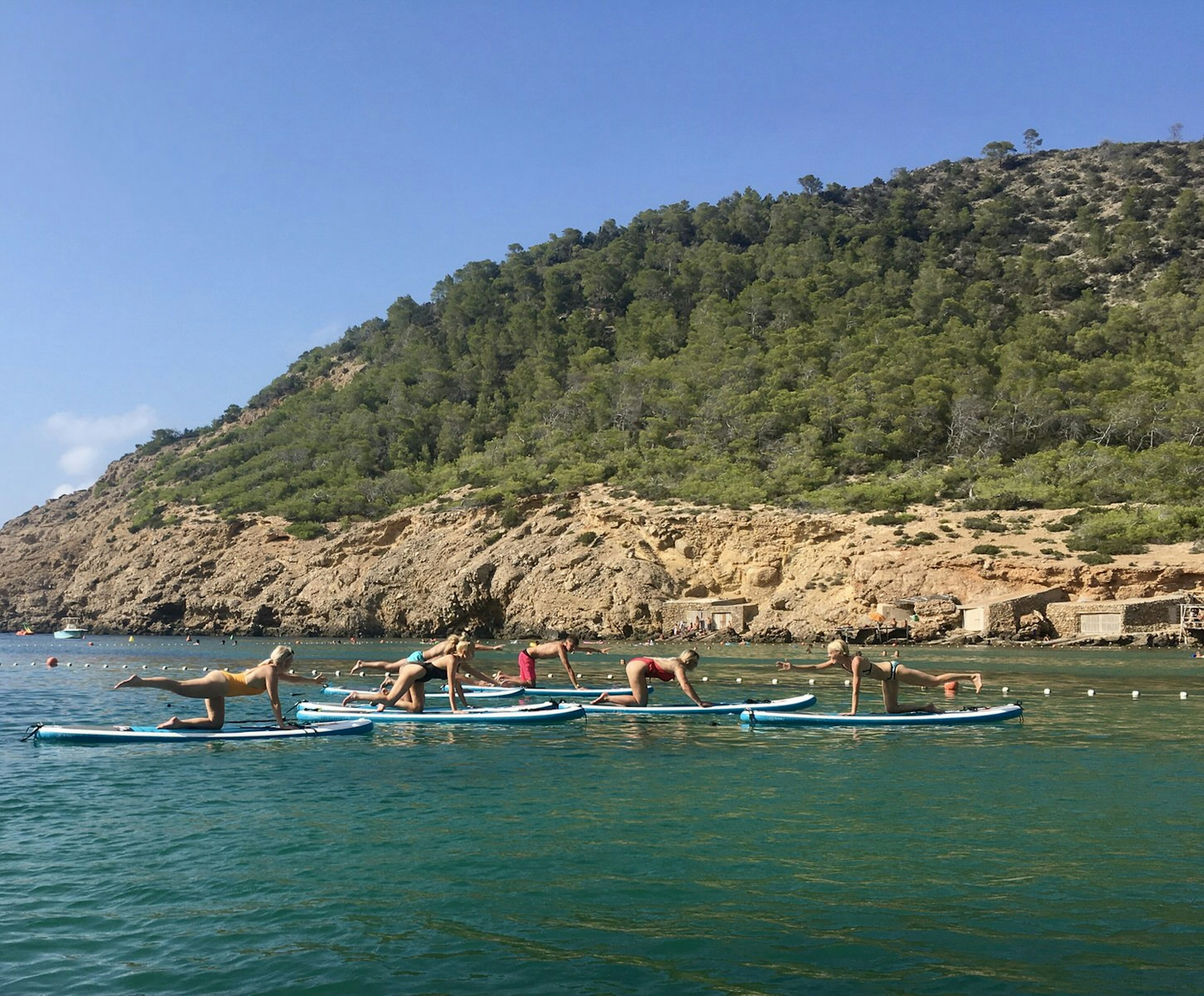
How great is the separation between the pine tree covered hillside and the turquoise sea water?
4587 cm

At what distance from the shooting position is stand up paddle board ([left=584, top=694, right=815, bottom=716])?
2045 centimetres

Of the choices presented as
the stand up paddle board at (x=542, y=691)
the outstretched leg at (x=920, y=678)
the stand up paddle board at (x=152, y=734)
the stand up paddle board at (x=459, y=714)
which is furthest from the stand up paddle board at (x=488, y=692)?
the outstretched leg at (x=920, y=678)

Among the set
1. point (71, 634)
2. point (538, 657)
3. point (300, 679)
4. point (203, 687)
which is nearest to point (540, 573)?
point (71, 634)

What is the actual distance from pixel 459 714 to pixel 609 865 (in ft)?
34.3

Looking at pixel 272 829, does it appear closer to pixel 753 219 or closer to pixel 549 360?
pixel 549 360

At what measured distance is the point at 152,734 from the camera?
16422 millimetres

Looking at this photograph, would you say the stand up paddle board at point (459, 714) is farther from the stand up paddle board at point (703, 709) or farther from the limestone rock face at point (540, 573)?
the limestone rock face at point (540, 573)

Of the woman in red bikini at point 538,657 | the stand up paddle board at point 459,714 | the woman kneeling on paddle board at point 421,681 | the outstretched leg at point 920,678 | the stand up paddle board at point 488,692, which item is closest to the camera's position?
the outstretched leg at point 920,678

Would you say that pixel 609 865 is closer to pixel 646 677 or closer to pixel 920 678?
pixel 646 677

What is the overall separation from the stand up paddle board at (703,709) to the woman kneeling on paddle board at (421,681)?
272 centimetres

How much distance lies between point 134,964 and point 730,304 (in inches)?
3711

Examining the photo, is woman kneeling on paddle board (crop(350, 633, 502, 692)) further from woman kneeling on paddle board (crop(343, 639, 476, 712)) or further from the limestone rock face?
the limestone rock face

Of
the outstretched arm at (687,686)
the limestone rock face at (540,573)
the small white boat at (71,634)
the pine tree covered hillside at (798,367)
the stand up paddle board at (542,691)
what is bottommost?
the small white boat at (71,634)

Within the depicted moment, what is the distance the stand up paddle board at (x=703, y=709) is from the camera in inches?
805
